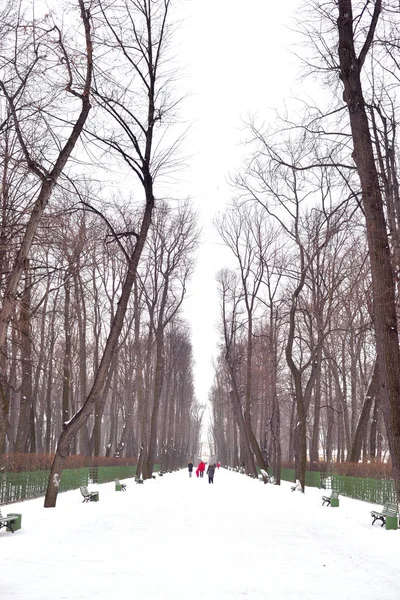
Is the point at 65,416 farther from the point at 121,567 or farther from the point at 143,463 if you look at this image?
the point at 121,567

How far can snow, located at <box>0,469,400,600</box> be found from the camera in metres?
7.19

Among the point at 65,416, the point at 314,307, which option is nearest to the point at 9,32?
the point at 314,307

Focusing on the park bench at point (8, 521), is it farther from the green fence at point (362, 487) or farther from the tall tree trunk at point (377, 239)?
the green fence at point (362, 487)

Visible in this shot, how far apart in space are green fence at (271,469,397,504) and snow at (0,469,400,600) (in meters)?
2.76

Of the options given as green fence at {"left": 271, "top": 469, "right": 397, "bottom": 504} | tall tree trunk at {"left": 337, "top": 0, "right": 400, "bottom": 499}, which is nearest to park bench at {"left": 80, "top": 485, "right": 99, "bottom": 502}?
green fence at {"left": 271, "top": 469, "right": 397, "bottom": 504}

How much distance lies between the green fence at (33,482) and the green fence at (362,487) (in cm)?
1092

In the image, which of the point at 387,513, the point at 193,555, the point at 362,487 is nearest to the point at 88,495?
the point at 387,513

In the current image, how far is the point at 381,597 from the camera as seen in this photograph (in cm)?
724

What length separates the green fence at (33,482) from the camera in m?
16.8

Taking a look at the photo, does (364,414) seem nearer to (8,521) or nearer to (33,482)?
(33,482)

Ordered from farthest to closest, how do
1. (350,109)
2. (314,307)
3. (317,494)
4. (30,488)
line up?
(317,494), (314,307), (30,488), (350,109)

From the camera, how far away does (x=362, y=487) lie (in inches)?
893

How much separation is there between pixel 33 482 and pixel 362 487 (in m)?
11.8

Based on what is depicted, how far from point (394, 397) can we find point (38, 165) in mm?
7492
